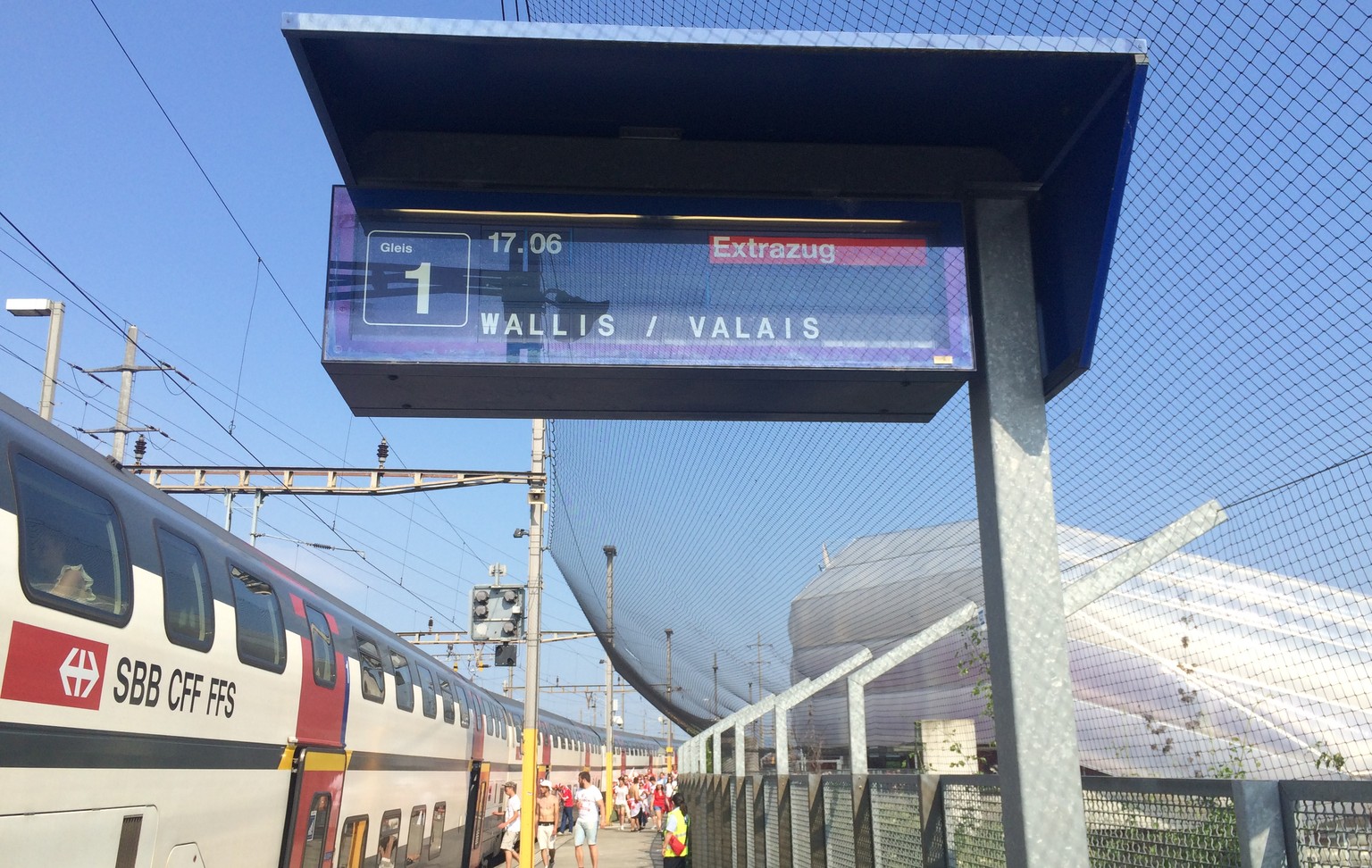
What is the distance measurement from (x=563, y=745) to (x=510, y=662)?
64.0 feet

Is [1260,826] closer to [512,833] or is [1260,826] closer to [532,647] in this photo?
[532,647]

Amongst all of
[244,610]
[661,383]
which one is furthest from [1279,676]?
[244,610]

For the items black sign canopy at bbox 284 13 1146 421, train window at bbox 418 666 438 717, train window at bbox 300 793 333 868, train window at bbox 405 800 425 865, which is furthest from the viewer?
train window at bbox 418 666 438 717

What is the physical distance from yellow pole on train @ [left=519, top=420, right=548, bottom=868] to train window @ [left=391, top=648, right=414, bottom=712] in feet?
10.3

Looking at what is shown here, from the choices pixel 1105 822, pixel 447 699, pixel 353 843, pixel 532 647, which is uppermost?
pixel 532 647

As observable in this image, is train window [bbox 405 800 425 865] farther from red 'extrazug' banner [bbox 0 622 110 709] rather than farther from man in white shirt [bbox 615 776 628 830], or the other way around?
man in white shirt [bbox 615 776 628 830]

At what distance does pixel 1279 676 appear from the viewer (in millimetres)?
4852

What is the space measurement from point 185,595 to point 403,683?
6781 millimetres

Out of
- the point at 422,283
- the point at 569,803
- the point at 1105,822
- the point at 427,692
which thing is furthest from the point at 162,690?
the point at 569,803

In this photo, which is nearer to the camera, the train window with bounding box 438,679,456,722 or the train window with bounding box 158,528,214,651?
the train window with bounding box 158,528,214,651

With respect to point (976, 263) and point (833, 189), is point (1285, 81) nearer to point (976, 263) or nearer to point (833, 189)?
point (976, 263)

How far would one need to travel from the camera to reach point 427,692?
50.6 ft

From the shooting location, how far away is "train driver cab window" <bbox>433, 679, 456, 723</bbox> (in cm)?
1684

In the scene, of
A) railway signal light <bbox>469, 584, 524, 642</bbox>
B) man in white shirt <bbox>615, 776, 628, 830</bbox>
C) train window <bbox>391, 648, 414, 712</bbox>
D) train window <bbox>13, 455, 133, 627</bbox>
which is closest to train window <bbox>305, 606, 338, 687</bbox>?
train window <bbox>391, 648, 414, 712</bbox>
